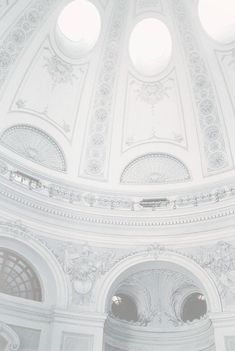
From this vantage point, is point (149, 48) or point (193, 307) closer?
point (193, 307)

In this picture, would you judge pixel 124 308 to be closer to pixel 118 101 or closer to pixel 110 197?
pixel 110 197

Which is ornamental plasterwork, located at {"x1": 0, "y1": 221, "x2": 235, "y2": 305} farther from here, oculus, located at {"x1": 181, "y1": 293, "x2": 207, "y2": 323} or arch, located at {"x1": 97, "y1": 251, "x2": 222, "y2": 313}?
oculus, located at {"x1": 181, "y1": 293, "x2": 207, "y2": 323}

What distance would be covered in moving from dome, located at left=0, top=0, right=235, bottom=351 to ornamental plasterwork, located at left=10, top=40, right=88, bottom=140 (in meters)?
0.04

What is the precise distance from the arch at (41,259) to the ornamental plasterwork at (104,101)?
4.13 meters

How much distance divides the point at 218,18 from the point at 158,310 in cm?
1154

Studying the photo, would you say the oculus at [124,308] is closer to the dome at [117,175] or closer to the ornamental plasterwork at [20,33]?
the dome at [117,175]

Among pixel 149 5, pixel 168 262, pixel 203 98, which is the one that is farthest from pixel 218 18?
pixel 168 262

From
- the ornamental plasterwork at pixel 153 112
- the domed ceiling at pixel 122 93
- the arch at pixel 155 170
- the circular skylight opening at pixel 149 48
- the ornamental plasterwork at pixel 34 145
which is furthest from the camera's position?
the circular skylight opening at pixel 149 48

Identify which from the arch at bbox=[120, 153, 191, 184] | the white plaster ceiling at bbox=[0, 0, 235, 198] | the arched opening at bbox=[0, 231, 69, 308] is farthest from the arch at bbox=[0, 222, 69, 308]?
the arch at bbox=[120, 153, 191, 184]

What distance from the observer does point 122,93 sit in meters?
19.6

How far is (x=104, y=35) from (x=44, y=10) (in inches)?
105

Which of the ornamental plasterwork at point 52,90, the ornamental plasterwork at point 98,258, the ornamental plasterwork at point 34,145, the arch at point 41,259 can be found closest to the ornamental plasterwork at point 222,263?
the ornamental plasterwork at point 98,258

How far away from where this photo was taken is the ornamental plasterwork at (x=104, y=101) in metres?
19.0

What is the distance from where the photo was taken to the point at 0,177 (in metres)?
15.6
